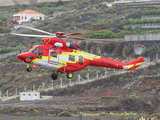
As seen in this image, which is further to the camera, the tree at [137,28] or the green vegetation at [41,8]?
the green vegetation at [41,8]

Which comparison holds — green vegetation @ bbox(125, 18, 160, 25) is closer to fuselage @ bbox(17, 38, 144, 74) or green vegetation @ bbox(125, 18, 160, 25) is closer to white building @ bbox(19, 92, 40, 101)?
white building @ bbox(19, 92, 40, 101)

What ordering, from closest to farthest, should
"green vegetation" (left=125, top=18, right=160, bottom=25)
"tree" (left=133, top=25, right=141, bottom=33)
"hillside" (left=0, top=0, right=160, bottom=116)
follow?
"hillside" (left=0, top=0, right=160, bottom=116) < "tree" (left=133, top=25, right=141, bottom=33) < "green vegetation" (left=125, top=18, right=160, bottom=25)

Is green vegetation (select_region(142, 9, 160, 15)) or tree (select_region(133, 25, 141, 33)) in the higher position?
green vegetation (select_region(142, 9, 160, 15))

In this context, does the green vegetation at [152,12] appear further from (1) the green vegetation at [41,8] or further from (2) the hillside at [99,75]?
(1) the green vegetation at [41,8]

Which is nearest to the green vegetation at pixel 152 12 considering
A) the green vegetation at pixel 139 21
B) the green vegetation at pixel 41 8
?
A: the green vegetation at pixel 139 21

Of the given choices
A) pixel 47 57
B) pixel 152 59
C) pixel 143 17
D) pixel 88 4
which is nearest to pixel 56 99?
pixel 152 59

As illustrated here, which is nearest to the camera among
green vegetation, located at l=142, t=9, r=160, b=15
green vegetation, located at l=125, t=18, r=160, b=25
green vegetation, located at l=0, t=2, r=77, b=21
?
green vegetation, located at l=125, t=18, r=160, b=25

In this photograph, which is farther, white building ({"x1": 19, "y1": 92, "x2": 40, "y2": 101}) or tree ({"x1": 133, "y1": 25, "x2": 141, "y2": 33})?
tree ({"x1": 133, "y1": 25, "x2": 141, "y2": 33})

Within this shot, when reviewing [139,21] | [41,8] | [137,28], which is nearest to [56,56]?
[137,28]

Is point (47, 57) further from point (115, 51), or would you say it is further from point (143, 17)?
point (143, 17)

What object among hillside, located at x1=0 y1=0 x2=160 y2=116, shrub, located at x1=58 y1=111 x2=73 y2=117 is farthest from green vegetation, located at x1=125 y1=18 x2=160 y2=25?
shrub, located at x1=58 y1=111 x2=73 y2=117

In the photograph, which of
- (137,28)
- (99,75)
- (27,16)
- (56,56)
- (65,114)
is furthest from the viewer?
(27,16)

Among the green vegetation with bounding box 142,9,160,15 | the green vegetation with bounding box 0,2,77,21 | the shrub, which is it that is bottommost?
the shrub

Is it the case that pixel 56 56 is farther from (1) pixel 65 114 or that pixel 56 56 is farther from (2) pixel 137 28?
(2) pixel 137 28
